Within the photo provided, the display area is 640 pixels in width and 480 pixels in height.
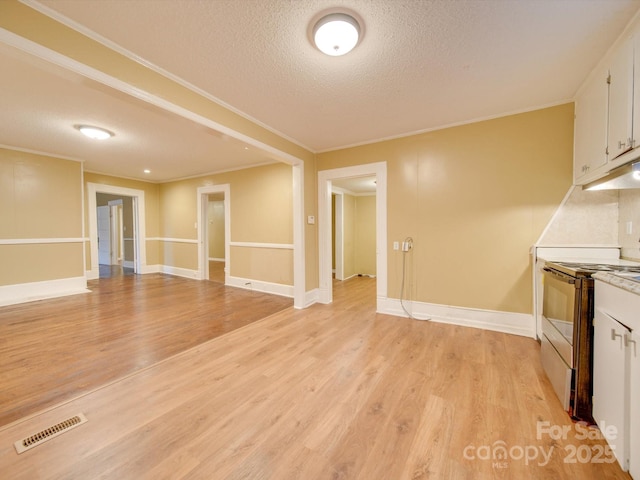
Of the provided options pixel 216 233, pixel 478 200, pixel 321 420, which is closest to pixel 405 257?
pixel 478 200

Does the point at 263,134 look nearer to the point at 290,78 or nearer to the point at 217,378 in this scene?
the point at 290,78

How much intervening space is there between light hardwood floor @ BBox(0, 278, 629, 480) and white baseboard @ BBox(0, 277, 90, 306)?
4.03 meters

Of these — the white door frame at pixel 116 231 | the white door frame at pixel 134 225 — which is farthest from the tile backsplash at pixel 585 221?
the white door frame at pixel 116 231

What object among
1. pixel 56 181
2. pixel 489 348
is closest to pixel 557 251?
pixel 489 348

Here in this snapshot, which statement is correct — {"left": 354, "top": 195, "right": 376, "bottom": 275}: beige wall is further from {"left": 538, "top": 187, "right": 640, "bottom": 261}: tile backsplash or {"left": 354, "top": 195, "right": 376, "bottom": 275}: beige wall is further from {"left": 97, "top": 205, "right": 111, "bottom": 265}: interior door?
{"left": 97, "top": 205, "right": 111, "bottom": 265}: interior door

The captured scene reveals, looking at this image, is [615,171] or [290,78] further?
[290,78]

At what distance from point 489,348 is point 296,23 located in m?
3.34

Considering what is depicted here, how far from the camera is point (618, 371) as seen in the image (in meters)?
1.33

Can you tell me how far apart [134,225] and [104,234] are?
11.0 feet

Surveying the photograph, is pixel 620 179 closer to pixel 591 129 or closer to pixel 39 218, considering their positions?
pixel 591 129

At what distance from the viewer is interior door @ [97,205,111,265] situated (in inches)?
336

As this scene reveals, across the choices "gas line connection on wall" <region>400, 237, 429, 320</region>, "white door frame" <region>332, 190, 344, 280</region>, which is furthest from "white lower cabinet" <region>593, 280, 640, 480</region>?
"white door frame" <region>332, 190, 344, 280</region>

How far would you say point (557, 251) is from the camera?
267 centimetres

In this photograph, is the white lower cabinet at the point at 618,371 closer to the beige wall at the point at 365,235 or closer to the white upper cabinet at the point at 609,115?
the white upper cabinet at the point at 609,115
